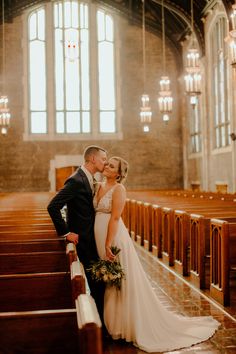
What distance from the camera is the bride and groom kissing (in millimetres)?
3674

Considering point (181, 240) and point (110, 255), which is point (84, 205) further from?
point (181, 240)

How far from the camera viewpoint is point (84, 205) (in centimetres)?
374

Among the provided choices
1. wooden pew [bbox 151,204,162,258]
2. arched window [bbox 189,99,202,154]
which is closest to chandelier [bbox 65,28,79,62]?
arched window [bbox 189,99,202,154]

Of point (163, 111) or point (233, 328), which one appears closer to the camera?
point (233, 328)

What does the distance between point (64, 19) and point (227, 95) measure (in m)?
7.53

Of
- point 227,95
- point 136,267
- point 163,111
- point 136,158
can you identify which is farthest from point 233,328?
point 136,158

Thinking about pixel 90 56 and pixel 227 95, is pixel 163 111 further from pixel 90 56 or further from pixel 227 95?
pixel 90 56

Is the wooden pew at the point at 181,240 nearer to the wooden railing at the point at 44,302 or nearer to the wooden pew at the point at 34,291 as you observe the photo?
the wooden railing at the point at 44,302

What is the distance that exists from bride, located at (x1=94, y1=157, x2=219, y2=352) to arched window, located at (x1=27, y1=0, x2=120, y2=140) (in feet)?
50.3

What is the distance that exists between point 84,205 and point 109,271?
1.68ft

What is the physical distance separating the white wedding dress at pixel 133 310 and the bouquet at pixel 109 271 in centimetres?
7

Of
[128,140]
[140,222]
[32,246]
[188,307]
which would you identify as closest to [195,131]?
[128,140]

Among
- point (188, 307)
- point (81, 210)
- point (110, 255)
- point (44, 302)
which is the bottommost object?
point (188, 307)

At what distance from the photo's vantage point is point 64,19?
62.5 feet
